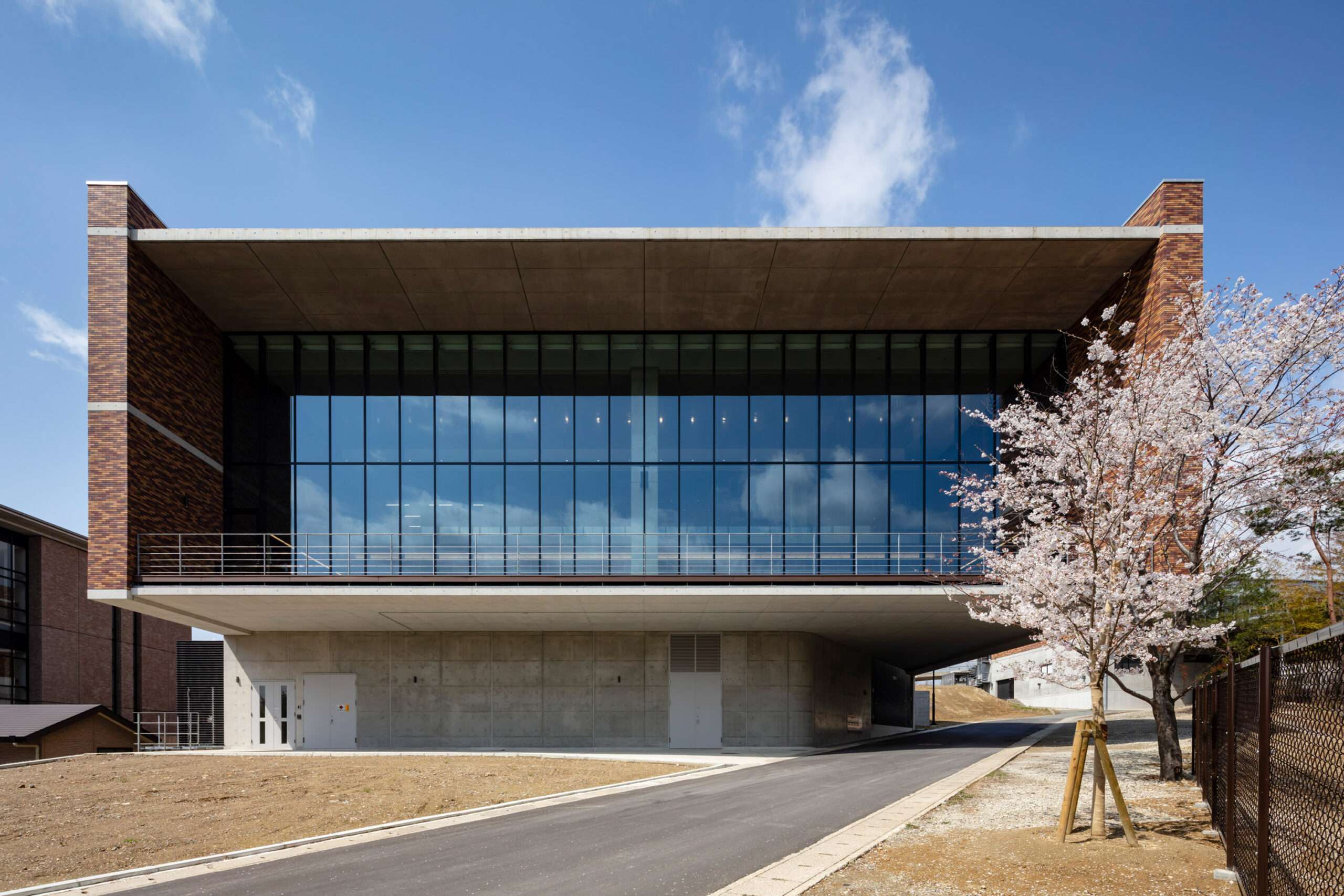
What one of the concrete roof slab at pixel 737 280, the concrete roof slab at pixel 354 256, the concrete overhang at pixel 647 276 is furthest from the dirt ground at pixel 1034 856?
the concrete roof slab at pixel 354 256

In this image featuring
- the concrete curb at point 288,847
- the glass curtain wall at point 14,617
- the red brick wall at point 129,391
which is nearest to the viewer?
the concrete curb at point 288,847

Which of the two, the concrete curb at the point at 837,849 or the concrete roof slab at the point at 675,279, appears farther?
the concrete roof slab at the point at 675,279

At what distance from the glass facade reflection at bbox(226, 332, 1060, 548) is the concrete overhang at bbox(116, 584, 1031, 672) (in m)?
2.96

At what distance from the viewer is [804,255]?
22719 mm

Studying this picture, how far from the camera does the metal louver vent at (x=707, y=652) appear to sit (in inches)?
1049

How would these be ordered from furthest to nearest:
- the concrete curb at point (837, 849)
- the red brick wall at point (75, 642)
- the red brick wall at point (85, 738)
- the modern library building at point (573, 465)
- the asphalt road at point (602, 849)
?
the red brick wall at point (75, 642), the red brick wall at point (85, 738), the modern library building at point (573, 465), the asphalt road at point (602, 849), the concrete curb at point (837, 849)

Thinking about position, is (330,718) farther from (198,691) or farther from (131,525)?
(198,691)

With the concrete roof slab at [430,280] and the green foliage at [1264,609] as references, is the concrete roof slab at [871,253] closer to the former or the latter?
the concrete roof slab at [430,280]

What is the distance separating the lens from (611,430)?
2702 centimetres

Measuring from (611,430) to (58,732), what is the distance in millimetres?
22059

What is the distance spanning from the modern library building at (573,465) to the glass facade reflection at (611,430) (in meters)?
A: 0.08

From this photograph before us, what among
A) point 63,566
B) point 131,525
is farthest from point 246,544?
point 63,566

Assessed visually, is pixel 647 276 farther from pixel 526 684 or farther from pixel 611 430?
pixel 526 684

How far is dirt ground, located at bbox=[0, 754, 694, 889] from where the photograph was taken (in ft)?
35.1
